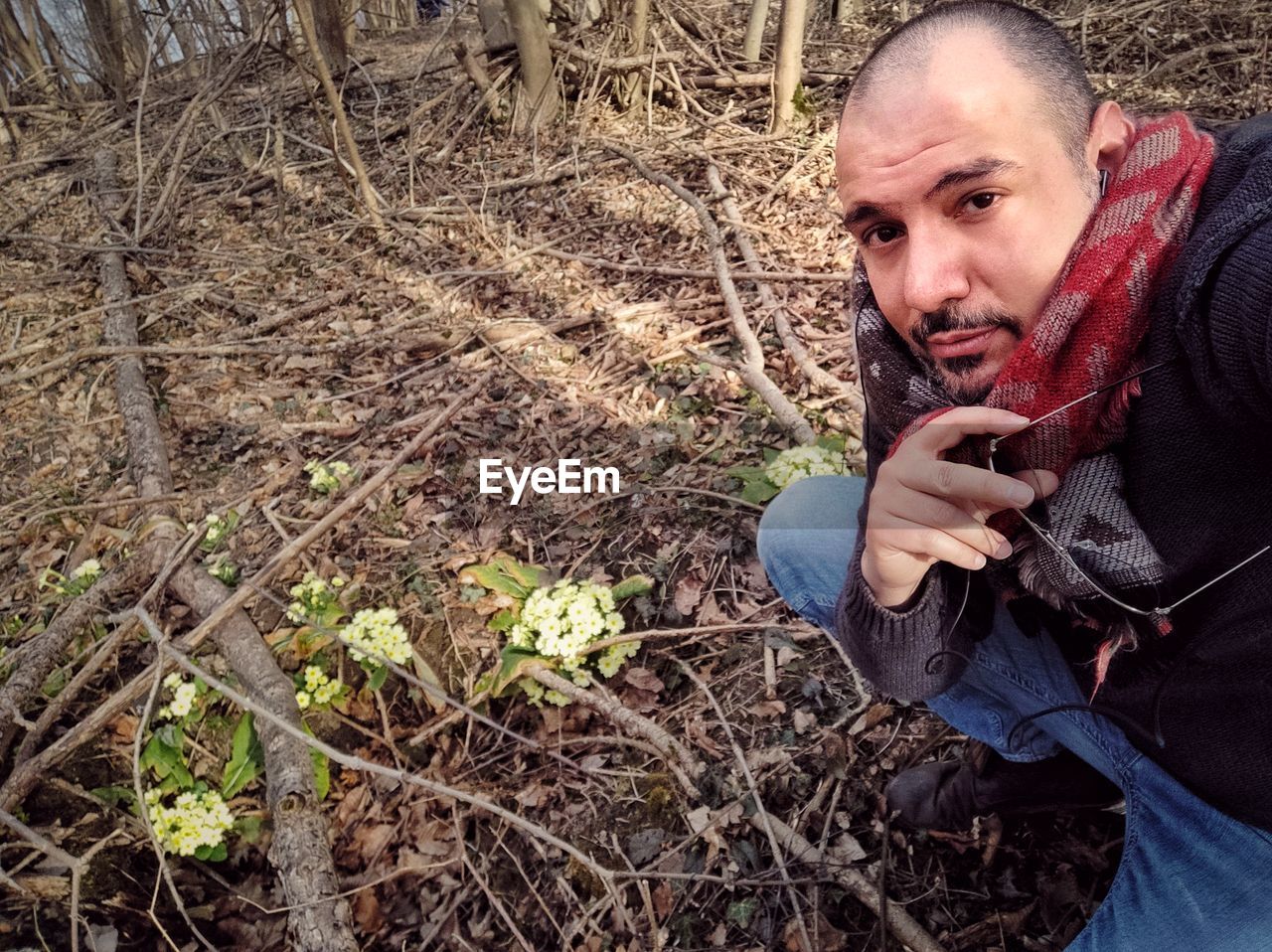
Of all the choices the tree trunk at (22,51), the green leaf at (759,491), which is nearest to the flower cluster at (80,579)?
the green leaf at (759,491)

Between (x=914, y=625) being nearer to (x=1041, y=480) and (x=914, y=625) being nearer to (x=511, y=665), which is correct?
(x=1041, y=480)

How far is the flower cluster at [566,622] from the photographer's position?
2.61 metres

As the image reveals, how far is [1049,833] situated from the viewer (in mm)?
2066

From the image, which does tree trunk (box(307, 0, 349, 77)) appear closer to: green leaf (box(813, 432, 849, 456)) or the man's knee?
green leaf (box(813, 432, 849, 456))

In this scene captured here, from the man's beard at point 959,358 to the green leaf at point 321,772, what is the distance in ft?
7.27

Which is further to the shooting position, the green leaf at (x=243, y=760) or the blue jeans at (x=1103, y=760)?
the green leaf at (x=243, y=760)

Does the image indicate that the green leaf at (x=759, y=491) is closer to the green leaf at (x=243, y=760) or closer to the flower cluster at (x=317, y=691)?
the flower cluster at (x=317, y=691)

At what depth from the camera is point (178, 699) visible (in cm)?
262

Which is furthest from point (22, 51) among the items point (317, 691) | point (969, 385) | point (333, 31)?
point (969, 385)

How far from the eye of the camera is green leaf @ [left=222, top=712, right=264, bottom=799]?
8.38ft

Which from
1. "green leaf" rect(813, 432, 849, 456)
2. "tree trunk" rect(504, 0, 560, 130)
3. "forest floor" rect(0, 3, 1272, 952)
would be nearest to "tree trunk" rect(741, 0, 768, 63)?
"forest floor" rect(0, 3, 1272, 952)

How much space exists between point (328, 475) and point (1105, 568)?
126 inches

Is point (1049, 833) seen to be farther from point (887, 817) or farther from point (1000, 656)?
point (1000, 656)

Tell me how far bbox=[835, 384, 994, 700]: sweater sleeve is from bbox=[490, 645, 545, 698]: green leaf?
1.24 meters
